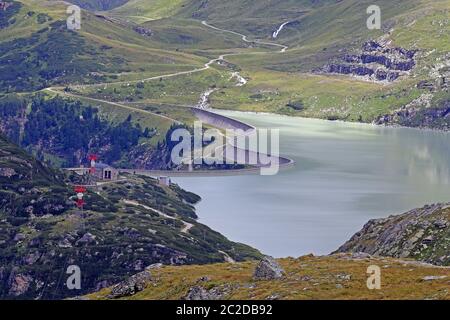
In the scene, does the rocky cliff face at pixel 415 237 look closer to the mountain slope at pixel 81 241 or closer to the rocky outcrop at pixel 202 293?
the rocky outcrop at pixel 202 293

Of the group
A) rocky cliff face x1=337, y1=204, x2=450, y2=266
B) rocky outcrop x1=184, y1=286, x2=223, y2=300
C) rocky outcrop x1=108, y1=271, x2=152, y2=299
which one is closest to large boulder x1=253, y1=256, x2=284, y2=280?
rocky outcrop x1=184, y1=286, x2=223, y2=300

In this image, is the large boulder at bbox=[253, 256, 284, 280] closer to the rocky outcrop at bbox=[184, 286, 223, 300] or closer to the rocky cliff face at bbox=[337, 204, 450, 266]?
the rocky outcrop at bbox=[184, 286, 223, 300]

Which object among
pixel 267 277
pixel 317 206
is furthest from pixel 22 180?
pixel 267 277

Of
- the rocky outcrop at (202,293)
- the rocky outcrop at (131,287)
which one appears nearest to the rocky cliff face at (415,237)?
the rocky outcrop at (131,287)

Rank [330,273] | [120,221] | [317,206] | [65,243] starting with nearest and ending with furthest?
[330,273]
[65,243]
[120,221]
[317,206]
